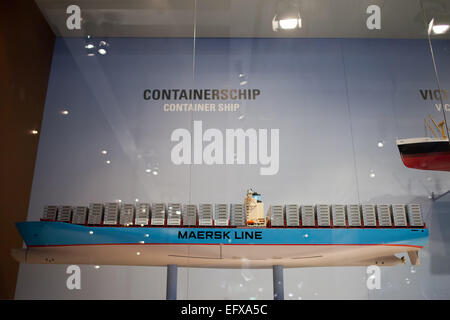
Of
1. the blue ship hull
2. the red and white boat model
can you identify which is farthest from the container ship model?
the red and white boat model

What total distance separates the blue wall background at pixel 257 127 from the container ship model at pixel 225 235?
0.27 feet

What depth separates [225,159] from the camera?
2.96 meters

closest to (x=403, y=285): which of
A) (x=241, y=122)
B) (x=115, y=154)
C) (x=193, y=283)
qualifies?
(x=193, y=283)

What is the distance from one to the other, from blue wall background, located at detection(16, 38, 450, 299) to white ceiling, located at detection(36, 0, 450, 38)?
86 mm

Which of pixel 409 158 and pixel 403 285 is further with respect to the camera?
pixel 409 158

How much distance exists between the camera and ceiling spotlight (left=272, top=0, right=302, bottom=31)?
3.05 meters

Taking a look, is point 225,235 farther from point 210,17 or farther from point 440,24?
point 440,24

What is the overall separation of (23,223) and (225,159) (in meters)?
1.56

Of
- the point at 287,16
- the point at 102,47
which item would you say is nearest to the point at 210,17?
the point at 287,16

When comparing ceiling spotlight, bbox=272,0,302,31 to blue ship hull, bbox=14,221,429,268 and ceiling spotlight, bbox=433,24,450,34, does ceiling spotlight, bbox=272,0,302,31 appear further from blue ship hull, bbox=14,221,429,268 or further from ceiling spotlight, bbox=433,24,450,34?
blue ship hull, bbox=14,221,429,268

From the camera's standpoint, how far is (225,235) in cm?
281

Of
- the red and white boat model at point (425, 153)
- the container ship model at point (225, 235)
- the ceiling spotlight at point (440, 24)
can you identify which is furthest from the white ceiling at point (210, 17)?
the container ship model at point (225, 235)

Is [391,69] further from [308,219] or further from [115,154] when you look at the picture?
[115,154]

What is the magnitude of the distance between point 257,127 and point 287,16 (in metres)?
1.01
